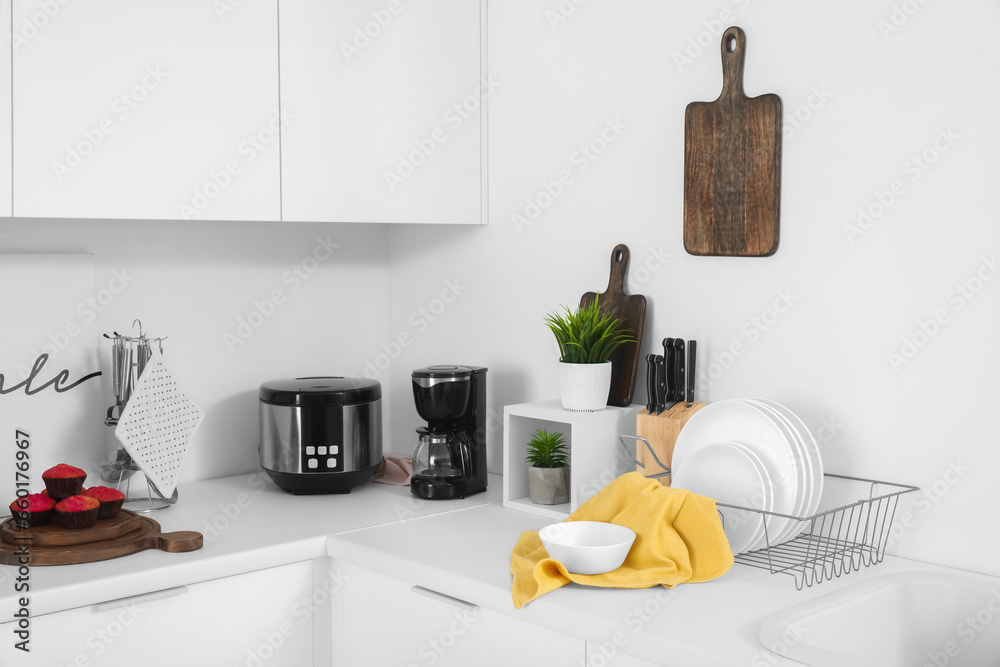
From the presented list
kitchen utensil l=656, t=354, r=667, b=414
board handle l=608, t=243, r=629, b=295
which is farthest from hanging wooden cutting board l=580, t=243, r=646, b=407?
kitchen utensil l=656, t=354, r=667, b=414

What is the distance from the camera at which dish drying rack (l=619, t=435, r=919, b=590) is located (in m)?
1.40

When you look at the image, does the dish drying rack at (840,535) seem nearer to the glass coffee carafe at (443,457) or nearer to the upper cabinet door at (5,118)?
the glass coffee carafe at (443,457)

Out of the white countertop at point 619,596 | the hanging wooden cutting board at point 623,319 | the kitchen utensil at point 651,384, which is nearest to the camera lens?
the white countertop at point 619,596

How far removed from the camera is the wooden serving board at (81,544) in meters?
1.46

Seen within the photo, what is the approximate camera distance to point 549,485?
177 centimetres

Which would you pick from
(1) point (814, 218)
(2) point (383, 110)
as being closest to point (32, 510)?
(2) point (383, 110)

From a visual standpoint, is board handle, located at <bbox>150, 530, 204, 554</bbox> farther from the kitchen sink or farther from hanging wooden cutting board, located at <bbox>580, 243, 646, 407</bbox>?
the kitchen sink

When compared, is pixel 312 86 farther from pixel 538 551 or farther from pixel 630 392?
pixel 538 551

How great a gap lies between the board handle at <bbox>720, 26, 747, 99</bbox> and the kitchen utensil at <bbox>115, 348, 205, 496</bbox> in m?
1.18

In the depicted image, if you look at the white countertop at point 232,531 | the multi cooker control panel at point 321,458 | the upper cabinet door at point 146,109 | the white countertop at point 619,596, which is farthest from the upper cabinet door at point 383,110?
the white countertop at point 619,596

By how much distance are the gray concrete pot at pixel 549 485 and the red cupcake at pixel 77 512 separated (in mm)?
774

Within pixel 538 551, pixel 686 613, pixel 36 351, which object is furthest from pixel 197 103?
pixel 686 613

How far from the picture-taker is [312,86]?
1.82 metres

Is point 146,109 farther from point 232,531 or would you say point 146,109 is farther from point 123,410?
point 232,531
